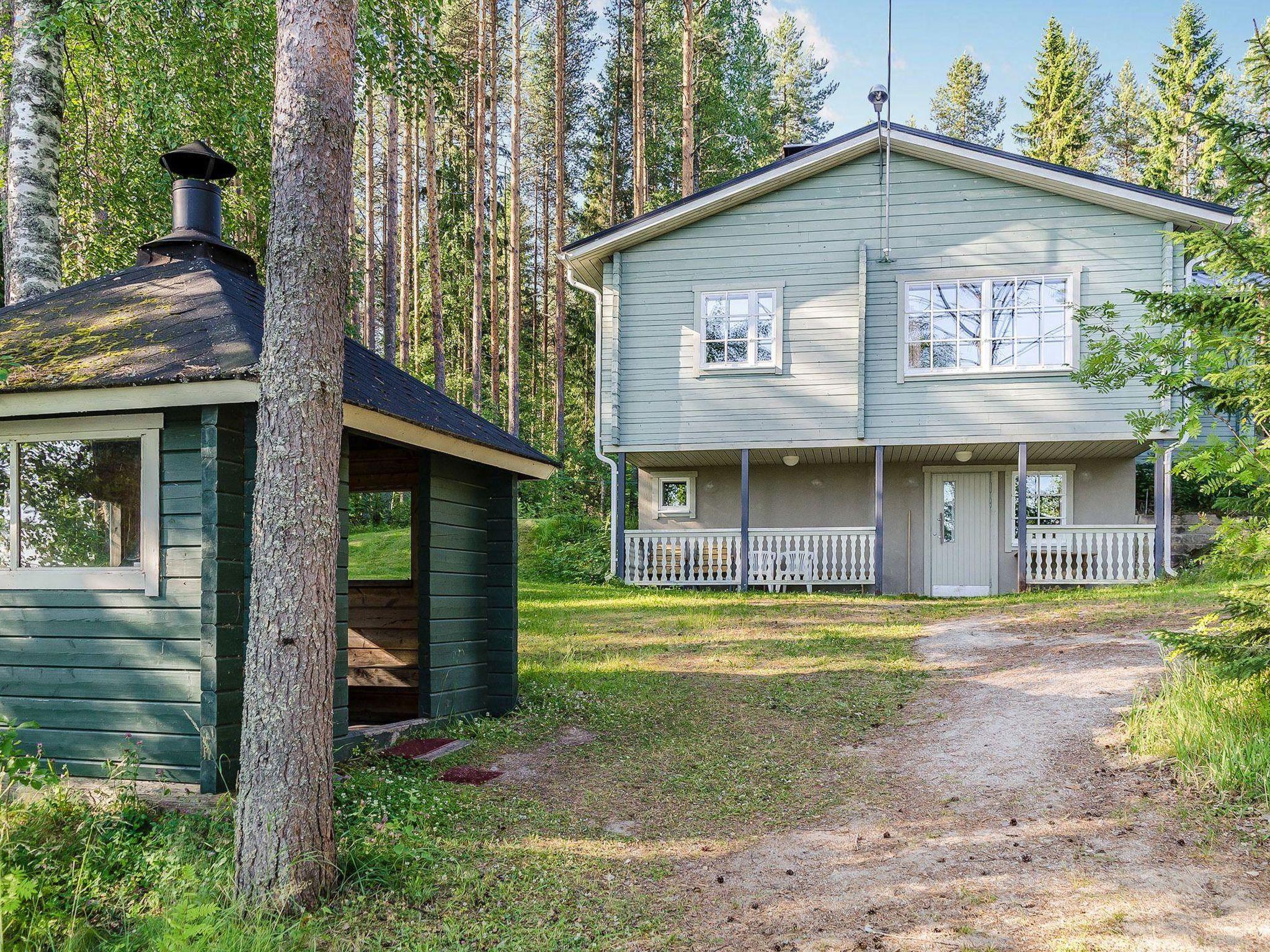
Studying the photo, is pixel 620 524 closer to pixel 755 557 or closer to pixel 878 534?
pixel 755 557

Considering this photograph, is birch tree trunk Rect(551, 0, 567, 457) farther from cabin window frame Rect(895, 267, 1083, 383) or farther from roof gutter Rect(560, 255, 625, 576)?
cabin window frame Rect(895, 267, 1083, 383)

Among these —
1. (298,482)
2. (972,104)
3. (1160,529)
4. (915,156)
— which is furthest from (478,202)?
(972,104)

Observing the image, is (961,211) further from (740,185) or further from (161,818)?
(161,818)

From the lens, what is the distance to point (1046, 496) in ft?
51.3

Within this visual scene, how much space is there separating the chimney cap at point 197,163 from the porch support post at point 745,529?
30.1 feet

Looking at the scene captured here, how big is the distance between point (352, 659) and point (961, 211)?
11.2 metres

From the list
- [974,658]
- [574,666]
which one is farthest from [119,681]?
[974,658]

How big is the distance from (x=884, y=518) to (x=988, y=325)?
11.8 ft

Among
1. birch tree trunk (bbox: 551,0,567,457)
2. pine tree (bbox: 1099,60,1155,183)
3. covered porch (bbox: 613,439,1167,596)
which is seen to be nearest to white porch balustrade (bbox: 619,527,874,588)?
covered porch (bbox: 613,439,1167,596)

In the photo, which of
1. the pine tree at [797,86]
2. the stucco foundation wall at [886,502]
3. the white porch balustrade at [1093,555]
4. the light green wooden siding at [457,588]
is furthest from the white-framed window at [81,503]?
the pine tree at [797,86]

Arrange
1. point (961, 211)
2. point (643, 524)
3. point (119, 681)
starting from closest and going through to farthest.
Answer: point (119, 681), point (961, 211), point (643, 524)

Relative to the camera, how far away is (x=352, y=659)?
793 centimetres

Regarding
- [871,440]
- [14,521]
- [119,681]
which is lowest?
[119,681]

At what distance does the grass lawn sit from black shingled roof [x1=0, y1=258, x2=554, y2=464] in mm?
2246
